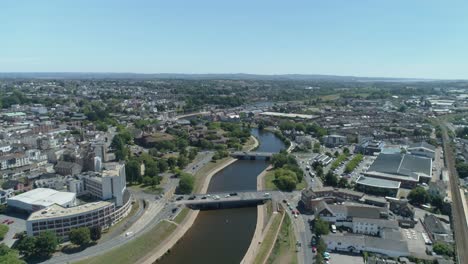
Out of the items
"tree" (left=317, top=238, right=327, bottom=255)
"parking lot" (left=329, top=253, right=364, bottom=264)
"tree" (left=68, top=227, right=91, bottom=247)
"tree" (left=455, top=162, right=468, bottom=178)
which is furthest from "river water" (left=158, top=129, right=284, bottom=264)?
"tree" (left=455, top=162, right=468, bottom=178)

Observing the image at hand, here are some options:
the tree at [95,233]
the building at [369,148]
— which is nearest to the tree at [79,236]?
the tree at [95,233]

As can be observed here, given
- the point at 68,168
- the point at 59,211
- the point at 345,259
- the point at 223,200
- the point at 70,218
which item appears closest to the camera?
the point at 345,259

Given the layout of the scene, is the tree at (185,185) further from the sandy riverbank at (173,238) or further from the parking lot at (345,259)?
the parking lot at (345,259)

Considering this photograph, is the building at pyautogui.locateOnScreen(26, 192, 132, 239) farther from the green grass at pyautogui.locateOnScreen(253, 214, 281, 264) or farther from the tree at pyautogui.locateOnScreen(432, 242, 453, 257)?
the tree at pyautogui.locateOnScreen(432, 242, 453, 257)

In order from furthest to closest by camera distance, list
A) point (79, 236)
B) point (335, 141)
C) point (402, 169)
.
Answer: point (335, 141), point (402, 169), point (79, 236)

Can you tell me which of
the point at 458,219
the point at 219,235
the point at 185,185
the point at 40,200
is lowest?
the point at 219,235

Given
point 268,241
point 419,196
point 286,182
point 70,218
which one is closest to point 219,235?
point 268,241

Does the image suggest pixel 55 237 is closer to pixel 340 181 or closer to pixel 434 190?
pixel 340 181

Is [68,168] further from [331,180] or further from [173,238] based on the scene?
[331,180]
